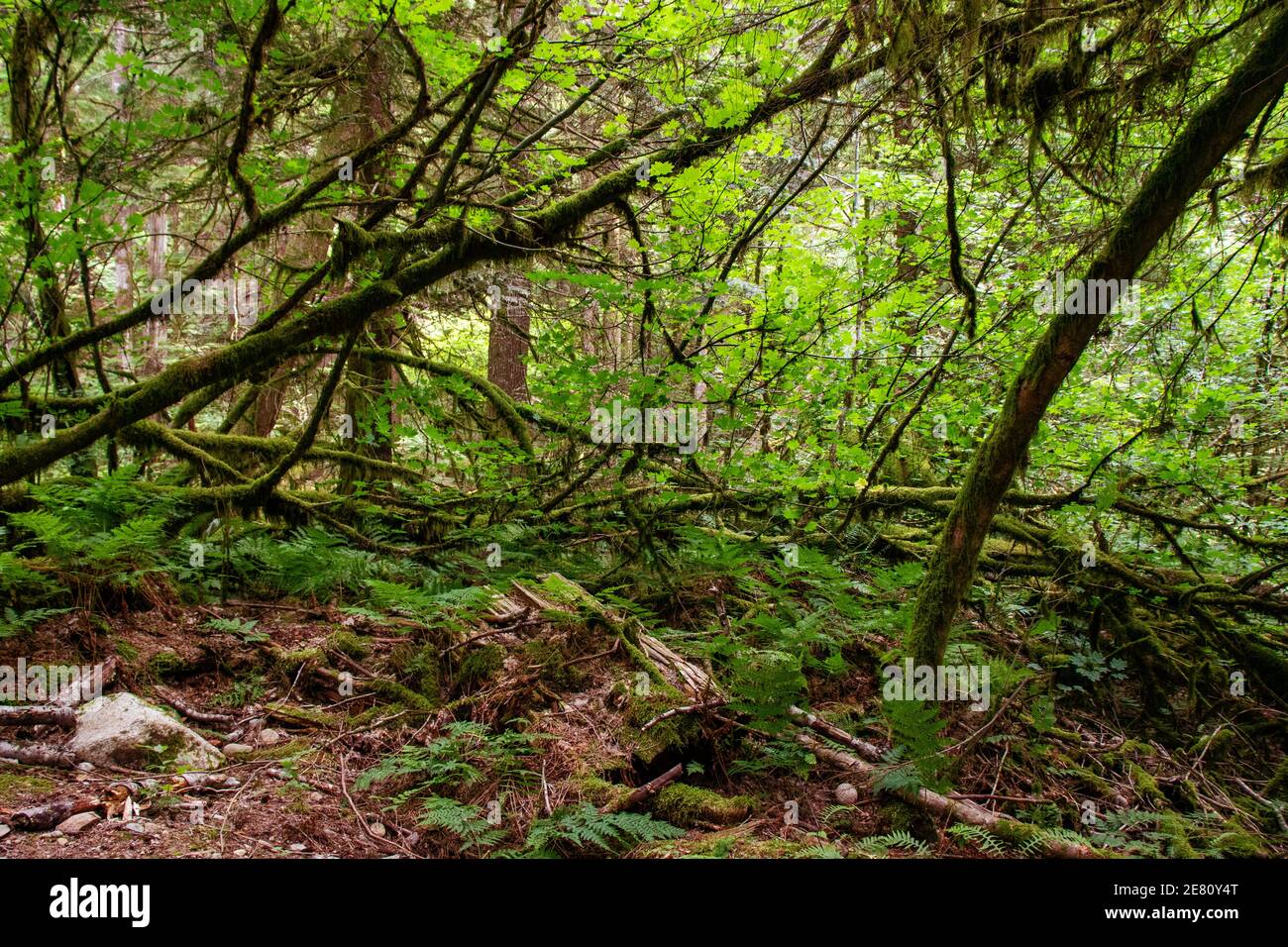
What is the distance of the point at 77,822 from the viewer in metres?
2.61

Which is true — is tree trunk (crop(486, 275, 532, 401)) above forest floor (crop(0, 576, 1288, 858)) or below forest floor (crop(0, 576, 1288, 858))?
above

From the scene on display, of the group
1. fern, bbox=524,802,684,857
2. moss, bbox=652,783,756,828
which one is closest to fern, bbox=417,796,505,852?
fern, bbox=524,802,684,857

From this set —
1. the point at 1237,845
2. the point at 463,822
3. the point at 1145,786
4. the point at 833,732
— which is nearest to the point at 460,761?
the point at 463,822

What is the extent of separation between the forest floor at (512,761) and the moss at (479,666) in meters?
0.01

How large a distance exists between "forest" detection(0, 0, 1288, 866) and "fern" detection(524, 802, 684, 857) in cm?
2

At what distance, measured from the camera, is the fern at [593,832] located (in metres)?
2.79

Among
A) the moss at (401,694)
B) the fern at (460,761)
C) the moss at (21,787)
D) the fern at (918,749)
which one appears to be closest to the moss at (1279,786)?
the fern at (918,749)

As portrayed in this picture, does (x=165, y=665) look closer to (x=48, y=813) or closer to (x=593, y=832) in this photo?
(x=48, y=813)

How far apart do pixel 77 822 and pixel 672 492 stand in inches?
187

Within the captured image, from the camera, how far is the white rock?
3.18 meters

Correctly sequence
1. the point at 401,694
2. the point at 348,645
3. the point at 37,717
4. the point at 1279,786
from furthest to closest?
the point at 348,645 → the point at 1279,786 → the point at 401,694 → the point at 37,717

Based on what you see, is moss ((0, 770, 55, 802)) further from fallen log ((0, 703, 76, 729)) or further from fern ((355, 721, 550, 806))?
fern ((355, 721, 550, 806))

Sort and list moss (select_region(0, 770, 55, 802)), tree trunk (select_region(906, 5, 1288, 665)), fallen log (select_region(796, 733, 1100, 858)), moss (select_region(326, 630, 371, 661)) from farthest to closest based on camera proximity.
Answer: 1. moss (select_region(326, 630, 371, 661))
2. tree trunk (select_region(906, 5, 1288, 665))
3. fallen log (select_region(796, 733, 1100, 858))
4. moss (select_region(0, 770, 55, 802))

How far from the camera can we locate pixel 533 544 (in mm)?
6969
